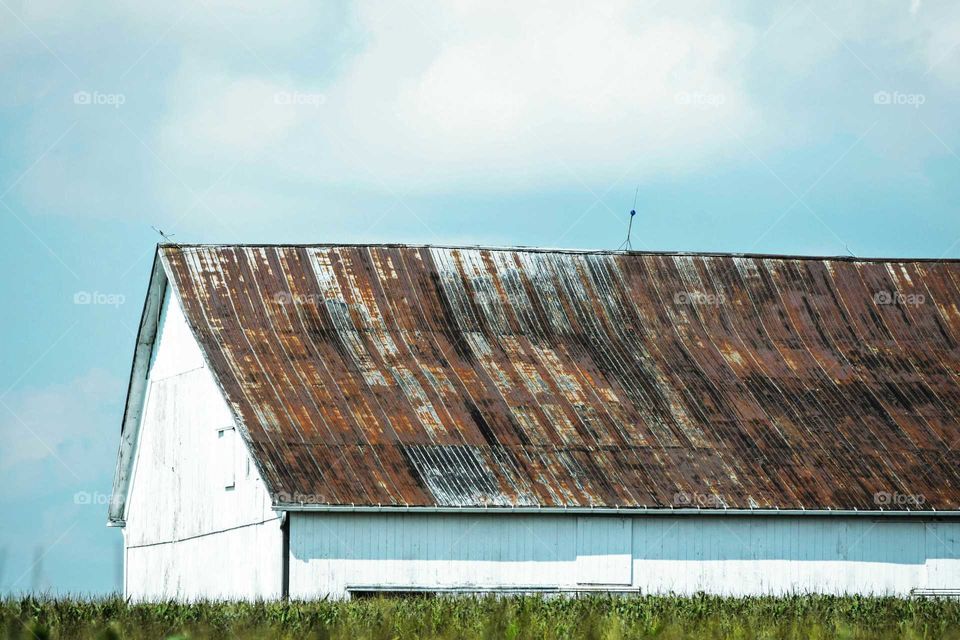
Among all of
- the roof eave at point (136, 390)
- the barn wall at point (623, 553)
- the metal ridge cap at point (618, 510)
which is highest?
the roof eave at point (136, 390)

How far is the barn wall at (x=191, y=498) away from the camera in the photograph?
978 inches

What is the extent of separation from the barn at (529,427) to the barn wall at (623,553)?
0.04 m

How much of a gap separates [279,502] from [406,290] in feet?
26.4

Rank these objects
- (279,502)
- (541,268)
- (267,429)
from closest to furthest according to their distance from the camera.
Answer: (279,502), (267,429), (541,268)

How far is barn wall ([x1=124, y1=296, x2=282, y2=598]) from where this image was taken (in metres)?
24.8

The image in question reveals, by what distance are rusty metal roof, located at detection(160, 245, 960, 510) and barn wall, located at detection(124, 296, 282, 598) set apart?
0.99m

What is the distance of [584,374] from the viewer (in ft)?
94.9

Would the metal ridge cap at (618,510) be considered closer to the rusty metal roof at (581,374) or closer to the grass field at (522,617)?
the rusty metal roof at (581,374)

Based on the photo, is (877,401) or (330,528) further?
(877,401)

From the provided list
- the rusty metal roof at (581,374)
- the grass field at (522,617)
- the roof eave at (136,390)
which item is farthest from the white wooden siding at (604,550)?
the roof eave at (136,390)

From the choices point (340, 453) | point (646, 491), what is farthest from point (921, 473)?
point (340, 453)

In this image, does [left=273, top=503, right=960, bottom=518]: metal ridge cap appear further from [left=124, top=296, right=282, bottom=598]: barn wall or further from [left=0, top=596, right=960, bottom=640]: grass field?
[left=0, top=596, right=960, bottom=640]: grass field

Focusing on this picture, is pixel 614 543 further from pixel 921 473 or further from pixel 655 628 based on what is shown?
pixel 655 628

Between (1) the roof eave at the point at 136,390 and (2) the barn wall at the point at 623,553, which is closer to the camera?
(2) the barn wall at the point at 623,553
